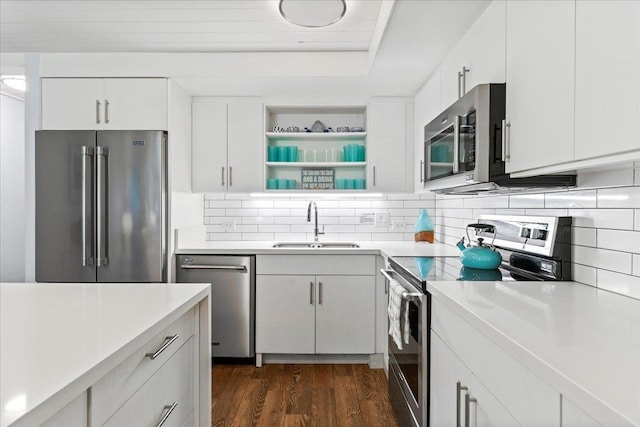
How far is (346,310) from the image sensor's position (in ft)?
9.83

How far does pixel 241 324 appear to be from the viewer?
2979mm

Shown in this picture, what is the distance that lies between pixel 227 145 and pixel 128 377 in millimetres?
2571

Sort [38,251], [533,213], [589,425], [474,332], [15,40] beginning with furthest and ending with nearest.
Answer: [38,251] < [15,40] < [533,213] < [474,332] < [589,425]

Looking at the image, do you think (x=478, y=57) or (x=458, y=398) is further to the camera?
(x=478, y=57)

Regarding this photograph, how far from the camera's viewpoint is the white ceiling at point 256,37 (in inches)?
83.6

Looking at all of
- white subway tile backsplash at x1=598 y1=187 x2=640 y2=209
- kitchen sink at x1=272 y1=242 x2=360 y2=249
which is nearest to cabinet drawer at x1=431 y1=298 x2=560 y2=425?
white subway tile backsplash at x1=598 y1=187 x2=640 y2=209

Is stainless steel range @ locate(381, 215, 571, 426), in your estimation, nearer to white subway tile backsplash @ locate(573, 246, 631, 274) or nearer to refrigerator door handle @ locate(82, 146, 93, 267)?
white subway tile backsplash @ locate(573, 246, 631, 274)

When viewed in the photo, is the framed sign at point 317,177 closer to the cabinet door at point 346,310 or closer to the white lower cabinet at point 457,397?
the cabinet door at point 346,310

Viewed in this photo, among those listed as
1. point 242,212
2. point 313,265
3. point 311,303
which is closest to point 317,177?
point 242,212

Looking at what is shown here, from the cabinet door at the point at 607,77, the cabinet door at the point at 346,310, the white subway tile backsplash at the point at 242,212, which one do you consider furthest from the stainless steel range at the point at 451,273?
the white subway tile backsplash at the point at 242,212

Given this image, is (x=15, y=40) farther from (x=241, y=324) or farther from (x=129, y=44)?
(x=241, y=324)

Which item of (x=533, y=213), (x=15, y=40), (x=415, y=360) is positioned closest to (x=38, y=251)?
(x=15, y=40)

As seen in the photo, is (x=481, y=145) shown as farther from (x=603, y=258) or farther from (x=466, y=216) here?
(x=466, y=216)

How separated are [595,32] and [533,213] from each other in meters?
1.04
